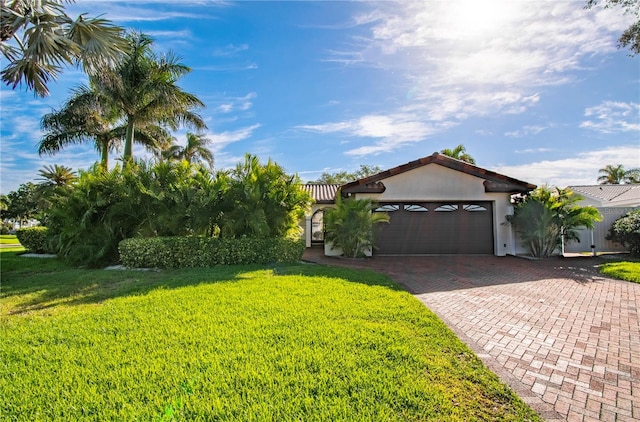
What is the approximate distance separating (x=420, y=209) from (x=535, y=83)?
6.57 m

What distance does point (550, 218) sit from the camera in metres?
13.1

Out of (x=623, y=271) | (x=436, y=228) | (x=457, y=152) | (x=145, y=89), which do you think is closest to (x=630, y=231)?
(x=623, y=271)

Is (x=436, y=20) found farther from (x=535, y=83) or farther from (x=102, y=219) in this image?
(x=102, y=219)

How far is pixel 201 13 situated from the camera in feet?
28.0

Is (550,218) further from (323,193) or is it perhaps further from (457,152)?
(323,193)

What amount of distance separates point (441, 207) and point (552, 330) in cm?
1059

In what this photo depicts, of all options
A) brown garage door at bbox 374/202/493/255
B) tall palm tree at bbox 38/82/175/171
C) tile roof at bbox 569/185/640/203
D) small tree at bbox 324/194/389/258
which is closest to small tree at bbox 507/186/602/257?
brown garage door at bbox 374/202/493/255

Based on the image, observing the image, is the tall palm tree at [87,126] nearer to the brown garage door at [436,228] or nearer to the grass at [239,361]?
the grass at [239,361]

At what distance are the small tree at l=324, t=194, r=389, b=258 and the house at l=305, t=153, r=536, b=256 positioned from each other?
1.07 metres

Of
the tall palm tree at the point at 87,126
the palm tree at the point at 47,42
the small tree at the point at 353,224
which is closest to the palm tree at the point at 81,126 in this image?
the tall palm tree at the point at 87,126

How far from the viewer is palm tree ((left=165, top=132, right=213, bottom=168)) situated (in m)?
28.7

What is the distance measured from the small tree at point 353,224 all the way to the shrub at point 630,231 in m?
10.1

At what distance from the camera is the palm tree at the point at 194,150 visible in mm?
28719

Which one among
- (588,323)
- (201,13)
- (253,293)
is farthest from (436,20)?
(253,293)
